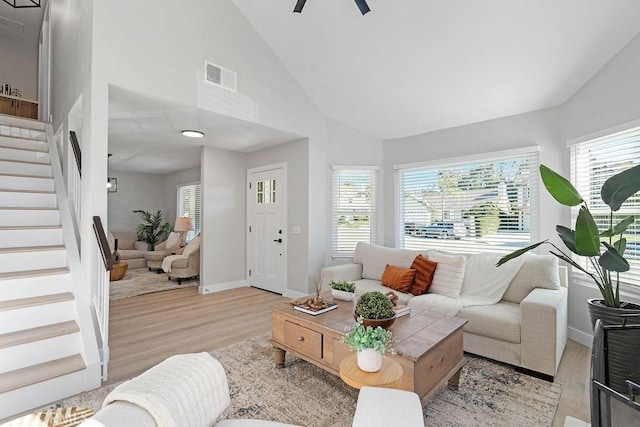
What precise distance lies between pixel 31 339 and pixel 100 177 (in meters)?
1.34

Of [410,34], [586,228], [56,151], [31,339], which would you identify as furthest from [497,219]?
[56,151]

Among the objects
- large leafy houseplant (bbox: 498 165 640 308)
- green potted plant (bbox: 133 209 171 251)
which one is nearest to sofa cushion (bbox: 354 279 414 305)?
large leafy houseplant (bbox: 498 165 640 308)

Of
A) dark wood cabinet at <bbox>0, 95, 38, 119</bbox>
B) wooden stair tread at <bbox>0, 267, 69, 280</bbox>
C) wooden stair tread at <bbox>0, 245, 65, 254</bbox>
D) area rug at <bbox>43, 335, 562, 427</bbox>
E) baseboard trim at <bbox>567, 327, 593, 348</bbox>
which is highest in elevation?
dark wood cabinet at <bbox>0, 95, 38, 119</bbox>

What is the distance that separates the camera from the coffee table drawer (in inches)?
89.5

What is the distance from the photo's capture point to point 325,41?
3.66m

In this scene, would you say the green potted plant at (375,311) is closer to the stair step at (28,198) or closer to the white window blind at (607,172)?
the white window blind at (607,172)

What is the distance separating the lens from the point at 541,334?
246 cm

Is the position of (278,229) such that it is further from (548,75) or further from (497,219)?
(548,75)

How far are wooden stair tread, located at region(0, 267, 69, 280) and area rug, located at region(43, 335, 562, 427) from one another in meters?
1.09

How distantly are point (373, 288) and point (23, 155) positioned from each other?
470 cm

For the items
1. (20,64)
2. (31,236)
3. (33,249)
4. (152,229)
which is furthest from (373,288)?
(20,64)

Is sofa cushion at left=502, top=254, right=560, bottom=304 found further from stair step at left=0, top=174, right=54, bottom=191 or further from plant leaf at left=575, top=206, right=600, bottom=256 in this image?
stair step at left=0, top=174, right=54, bottom=191

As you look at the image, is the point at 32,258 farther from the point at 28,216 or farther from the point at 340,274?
the point at 340,274

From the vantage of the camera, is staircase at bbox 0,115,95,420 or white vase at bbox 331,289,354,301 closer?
staircase at bbox 0,115,95,420
